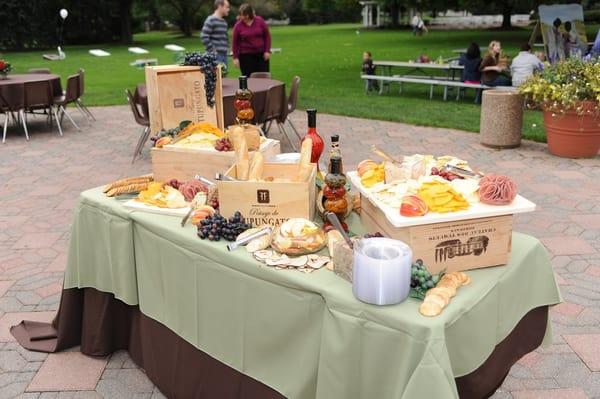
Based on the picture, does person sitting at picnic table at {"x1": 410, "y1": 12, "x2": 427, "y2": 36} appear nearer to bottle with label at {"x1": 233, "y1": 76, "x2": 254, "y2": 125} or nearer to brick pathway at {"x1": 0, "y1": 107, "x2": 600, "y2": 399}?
brick pathway at {"x1": 0, "y1": 107, "x2": 600, "y2": 399}

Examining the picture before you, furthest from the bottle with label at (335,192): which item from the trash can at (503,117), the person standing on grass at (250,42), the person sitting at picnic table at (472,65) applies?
the person sitting at picnic table at (472,65)

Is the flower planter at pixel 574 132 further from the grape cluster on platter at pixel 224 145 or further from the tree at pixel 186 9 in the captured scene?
the tree at pixel 186 9

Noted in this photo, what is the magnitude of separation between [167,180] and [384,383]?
1419 millimetres

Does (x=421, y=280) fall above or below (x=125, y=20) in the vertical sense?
below

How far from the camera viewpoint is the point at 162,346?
2.52m

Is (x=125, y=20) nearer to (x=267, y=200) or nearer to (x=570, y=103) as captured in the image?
(x=570, y=103)

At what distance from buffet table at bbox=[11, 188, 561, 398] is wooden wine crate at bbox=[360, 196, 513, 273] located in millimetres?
54

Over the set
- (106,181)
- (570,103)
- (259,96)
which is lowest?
(106,181)

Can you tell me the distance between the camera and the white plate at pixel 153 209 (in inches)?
90.5

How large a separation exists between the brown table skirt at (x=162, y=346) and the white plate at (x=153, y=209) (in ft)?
1.67

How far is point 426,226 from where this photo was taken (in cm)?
178

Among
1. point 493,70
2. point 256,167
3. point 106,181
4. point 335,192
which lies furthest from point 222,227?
point 493,70

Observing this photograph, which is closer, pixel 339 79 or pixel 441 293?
pixel 441 293

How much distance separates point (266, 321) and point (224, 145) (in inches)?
35.2
